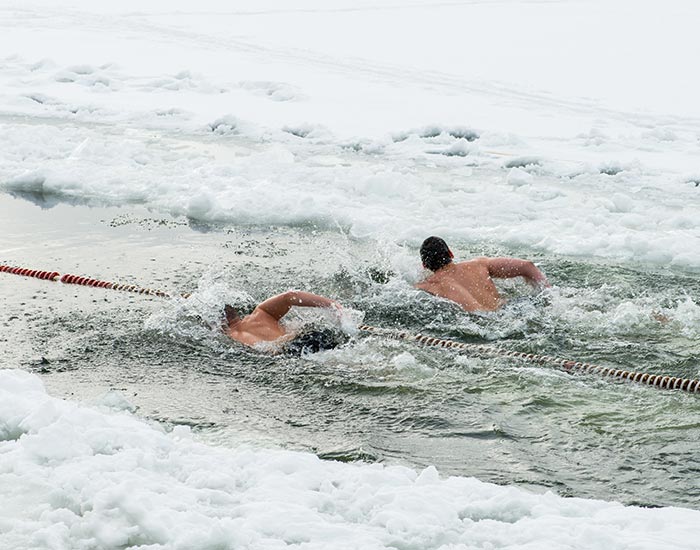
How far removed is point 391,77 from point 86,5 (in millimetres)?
11156

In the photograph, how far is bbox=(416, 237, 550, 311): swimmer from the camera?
6480 millimetres

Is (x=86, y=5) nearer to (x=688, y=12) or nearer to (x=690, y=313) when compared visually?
(x=688, y=12)

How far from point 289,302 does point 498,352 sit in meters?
1.29

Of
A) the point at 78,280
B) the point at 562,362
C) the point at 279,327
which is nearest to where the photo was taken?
the point at 562,362

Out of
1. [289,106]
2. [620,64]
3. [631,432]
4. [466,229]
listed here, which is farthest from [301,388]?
[620,64]

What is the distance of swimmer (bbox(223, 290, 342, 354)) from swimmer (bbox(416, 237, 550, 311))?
0.83m

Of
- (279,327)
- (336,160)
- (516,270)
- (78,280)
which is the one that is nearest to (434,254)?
(516,270)

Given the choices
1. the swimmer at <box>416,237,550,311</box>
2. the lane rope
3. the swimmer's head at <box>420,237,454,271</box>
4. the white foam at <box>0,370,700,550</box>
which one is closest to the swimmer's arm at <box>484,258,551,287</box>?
the swimmer at <box>416,237,550,311</box>

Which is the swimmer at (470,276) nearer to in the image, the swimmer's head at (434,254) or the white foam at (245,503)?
the swimmer's head at (434,254)

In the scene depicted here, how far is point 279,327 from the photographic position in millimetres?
5984

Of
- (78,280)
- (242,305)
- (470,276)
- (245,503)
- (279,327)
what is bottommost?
(78,280)

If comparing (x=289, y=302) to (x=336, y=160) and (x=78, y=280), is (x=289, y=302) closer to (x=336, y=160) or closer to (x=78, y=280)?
(x=78, y=280)

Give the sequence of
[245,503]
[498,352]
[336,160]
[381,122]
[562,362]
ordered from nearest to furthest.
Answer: [245,503], [562,362], [498,352], [336,160], [381,122]

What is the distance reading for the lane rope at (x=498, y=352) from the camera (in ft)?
17.1
